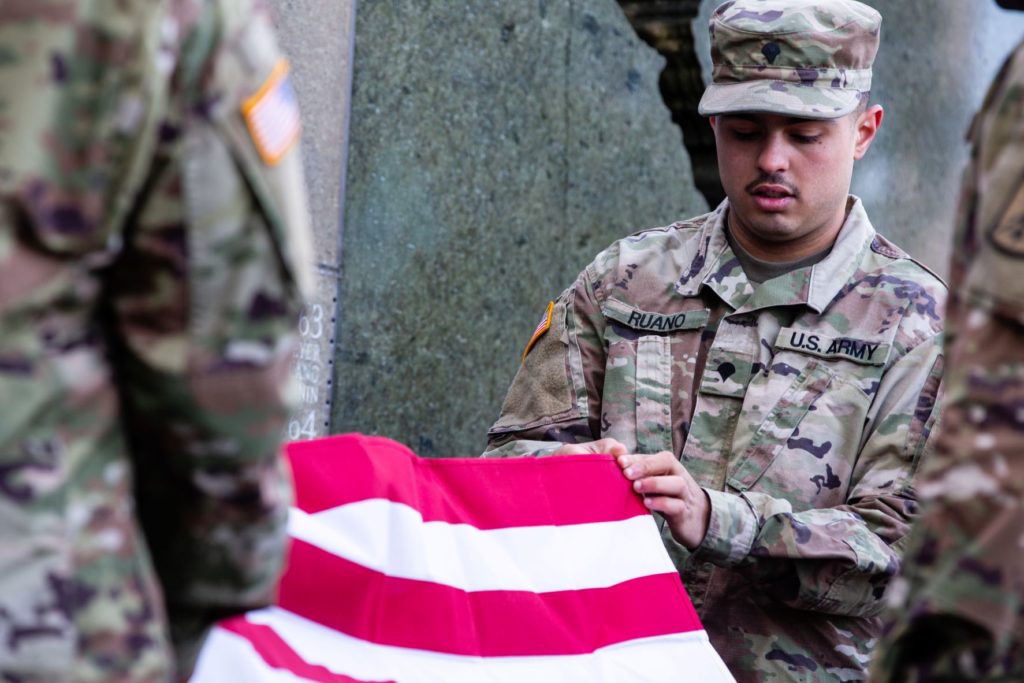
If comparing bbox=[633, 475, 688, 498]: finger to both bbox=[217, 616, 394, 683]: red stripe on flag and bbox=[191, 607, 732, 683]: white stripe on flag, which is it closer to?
bbox=[191, 607, 732, 683]: white stripe on flag

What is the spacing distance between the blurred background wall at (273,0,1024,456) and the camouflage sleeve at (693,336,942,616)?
5.31 feet

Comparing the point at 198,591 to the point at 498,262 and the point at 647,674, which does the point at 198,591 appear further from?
the point at 498,262

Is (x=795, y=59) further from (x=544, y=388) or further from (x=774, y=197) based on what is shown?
(x=544, y=388)

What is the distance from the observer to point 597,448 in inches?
121

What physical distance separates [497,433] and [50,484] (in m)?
2.02

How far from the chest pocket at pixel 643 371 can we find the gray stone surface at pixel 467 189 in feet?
4.29

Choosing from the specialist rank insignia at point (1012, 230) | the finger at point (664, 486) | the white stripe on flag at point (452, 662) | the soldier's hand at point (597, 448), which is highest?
the specialist rank insignia at point (1012, 230)

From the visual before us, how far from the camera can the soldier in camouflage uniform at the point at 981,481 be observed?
1566 mm

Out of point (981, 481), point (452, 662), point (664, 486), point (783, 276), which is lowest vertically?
point (452, 662)

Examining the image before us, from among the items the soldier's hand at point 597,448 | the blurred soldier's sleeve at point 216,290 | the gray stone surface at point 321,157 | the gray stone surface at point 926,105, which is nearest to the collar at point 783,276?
the soldier's hand at point 597,448

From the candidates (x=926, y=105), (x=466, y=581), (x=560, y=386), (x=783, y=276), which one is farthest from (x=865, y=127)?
(x=926, y=105)

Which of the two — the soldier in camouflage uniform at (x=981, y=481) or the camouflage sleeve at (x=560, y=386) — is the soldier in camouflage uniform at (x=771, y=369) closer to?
the camouflage sleeve at (x=560, y=386)

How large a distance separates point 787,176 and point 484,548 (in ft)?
3.57

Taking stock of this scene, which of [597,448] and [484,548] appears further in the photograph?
[597,448]
